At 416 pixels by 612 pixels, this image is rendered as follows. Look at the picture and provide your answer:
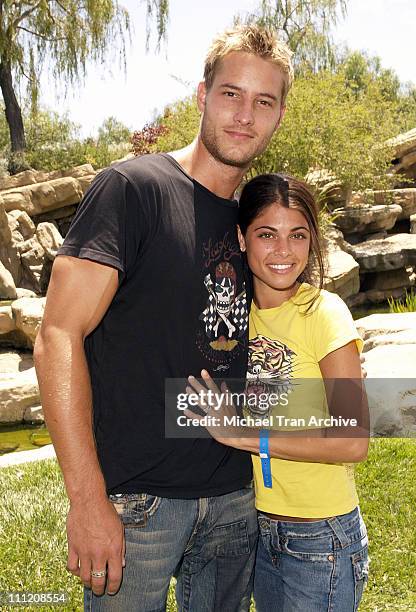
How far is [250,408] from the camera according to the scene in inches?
79.4

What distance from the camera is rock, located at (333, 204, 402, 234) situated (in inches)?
625

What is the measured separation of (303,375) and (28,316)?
319 inches

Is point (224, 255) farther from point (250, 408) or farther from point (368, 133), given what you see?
point (368, 133)

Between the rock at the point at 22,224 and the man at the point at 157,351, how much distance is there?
1331cm

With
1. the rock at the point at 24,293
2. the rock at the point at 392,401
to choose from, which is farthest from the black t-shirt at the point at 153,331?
the rock at the point at 24,293

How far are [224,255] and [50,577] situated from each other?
7.45 feet

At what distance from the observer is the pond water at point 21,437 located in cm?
729

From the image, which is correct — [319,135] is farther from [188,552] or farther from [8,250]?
[188,552]

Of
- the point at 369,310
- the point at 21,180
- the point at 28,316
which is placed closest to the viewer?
the point at 28,316

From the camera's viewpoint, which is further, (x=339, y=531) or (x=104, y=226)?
(x=339, y=531)

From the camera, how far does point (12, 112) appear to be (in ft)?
63.1

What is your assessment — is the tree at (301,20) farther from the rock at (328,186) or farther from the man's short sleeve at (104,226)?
the man's short sleeve at (104,226)

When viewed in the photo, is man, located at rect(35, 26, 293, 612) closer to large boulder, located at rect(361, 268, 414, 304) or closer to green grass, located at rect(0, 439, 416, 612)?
green grass, located at rect(0, 439, 416, 612)

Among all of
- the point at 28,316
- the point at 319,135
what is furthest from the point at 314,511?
the point at 319,135
